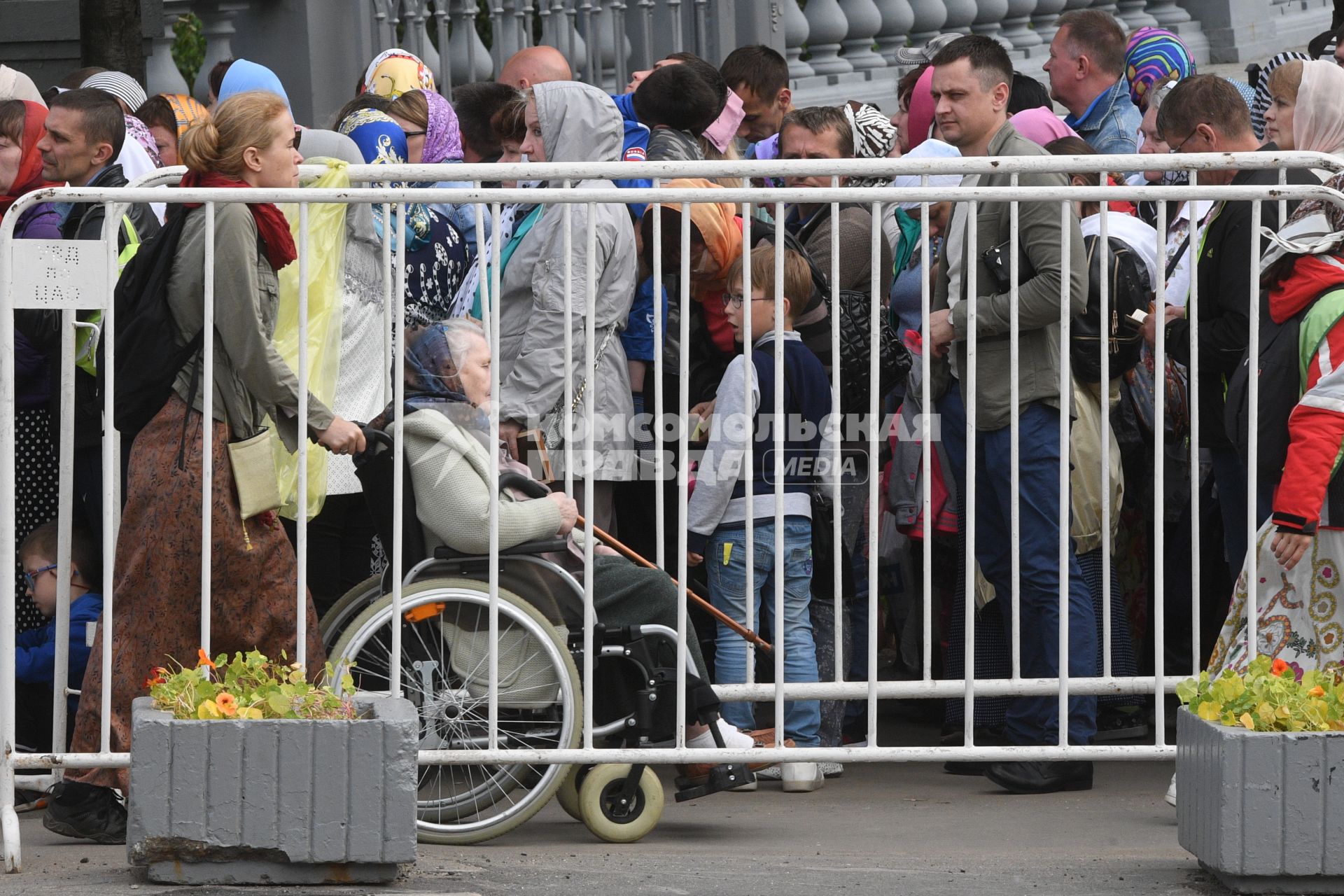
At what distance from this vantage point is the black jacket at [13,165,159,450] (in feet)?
17.8

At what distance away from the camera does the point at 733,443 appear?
17.5 ft

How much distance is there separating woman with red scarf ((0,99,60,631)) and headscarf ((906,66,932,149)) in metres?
3.33

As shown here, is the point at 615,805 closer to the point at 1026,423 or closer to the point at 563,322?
the point at 563,322

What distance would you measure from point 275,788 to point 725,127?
400 centimetres

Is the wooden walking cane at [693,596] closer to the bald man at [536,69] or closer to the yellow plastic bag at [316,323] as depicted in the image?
the yellow plastic bag at [316,323]

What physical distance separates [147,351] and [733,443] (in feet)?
5.32

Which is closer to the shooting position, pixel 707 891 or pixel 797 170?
pixel 707 891

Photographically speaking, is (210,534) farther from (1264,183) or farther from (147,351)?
(1264,183)

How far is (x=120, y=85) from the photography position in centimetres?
750

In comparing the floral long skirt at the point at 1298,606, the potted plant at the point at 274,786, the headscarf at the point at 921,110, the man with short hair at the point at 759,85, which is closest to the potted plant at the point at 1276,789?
the floral long skirt at the point at 1298,606

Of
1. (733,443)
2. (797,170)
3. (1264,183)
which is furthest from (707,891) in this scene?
(1264,183)

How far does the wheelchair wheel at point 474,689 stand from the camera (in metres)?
4.94

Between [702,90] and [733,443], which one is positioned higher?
[702,90]

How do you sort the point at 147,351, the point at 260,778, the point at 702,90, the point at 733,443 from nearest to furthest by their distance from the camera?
1. the point at 260,778
2. the point at 147,351
3. the point at 733,443
4. the point at 702,90
